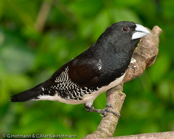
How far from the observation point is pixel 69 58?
3.44 m

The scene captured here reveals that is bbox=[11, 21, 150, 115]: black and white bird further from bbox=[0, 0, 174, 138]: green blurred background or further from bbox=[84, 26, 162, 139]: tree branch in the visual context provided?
bbox=[0, 0, 174, 138]: green blurred background

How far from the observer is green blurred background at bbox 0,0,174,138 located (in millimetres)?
3371

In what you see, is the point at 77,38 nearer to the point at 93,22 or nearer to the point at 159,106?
the point at 93,22

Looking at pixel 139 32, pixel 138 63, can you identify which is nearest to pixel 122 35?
pixel 139 32

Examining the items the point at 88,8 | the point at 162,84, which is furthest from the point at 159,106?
the point at 88,8

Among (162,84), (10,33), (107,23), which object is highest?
(10,33)

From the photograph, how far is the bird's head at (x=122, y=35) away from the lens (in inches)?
102

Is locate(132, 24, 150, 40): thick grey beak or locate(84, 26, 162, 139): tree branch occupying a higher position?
locate(132, 24, 150, 40): thick grey beak

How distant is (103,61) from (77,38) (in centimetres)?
119

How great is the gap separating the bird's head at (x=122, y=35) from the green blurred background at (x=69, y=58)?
1.97ft

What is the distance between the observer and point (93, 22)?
11.7 feet

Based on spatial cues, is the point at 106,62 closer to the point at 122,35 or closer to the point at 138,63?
the point at 122,35

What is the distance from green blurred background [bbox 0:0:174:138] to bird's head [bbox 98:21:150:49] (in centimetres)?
60

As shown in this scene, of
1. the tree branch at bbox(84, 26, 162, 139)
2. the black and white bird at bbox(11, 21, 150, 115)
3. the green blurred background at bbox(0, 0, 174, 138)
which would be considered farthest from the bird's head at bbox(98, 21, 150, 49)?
the green blurred background at bbox(0, 0, 174, 138)
